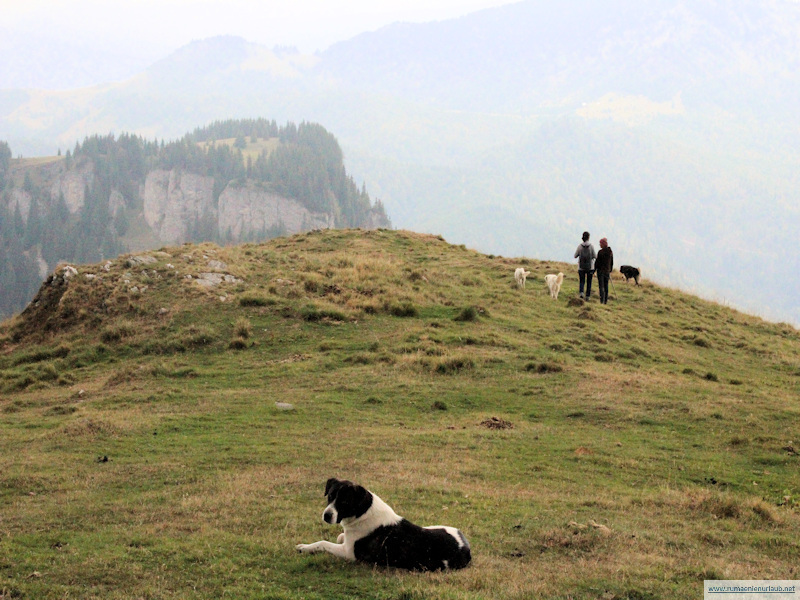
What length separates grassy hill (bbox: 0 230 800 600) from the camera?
23.9 feet

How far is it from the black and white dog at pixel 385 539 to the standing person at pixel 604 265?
23514 millimetres

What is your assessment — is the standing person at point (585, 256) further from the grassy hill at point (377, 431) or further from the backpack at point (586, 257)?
the grassy hill at point (377, 431)

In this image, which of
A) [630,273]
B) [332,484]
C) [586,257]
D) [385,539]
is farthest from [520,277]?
[385,539]

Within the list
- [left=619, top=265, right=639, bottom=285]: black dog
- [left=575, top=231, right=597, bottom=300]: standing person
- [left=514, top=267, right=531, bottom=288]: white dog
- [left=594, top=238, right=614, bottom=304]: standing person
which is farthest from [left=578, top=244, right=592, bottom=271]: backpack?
[left=619, top=265, right=639, bottom=285]: black dog

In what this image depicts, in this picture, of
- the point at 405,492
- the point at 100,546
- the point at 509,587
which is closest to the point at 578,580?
the point at 509,587

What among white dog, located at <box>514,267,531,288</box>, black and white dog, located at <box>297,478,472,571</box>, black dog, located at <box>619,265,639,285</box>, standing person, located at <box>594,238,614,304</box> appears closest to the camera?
black and white dog, located at <box>297,478,472,571</box>

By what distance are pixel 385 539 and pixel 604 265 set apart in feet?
82.7

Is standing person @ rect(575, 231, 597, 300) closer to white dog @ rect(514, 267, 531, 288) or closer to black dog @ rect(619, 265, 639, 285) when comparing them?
white dog @ rect(514, 267, 531, 288)

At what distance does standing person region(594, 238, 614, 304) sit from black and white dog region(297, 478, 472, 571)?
23.5 m

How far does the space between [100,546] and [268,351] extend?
14416mm

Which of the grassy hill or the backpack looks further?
the backpack

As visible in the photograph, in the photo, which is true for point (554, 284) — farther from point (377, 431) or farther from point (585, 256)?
point (377, 431)

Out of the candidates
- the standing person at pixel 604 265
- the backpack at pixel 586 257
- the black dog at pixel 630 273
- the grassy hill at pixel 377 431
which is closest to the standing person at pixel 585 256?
the backpack at pixel 586 257

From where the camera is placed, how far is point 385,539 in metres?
7.21
